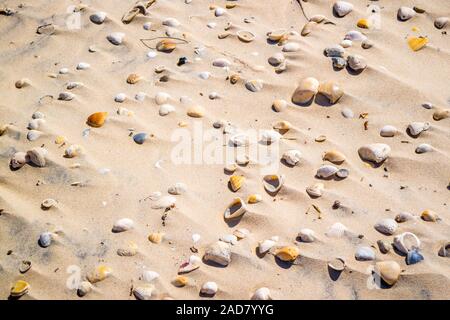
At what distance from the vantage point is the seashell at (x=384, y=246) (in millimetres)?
2016

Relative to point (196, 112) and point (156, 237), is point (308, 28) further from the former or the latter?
point (156, 237)

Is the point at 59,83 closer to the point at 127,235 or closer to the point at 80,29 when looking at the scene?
the point at 80,29

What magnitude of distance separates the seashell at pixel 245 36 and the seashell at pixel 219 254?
1.60 meters

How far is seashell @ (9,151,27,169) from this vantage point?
238 cm

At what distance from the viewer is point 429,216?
6.91ft

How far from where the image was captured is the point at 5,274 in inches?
78.7

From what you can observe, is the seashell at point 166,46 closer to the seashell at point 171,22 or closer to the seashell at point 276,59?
the seashell at point 171,22

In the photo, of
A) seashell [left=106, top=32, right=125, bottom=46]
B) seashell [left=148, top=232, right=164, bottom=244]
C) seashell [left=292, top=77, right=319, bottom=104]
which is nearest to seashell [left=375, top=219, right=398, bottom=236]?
seashell [left=292, top=77, right=319, bottom=104]

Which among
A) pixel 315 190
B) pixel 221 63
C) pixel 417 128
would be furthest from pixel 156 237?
pixel 417 128

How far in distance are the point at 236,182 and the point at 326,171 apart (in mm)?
492

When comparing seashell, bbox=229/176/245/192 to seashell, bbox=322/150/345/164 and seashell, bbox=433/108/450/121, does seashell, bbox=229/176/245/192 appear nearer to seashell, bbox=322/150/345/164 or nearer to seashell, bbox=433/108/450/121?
seashell, bbox=322/150/345/164
